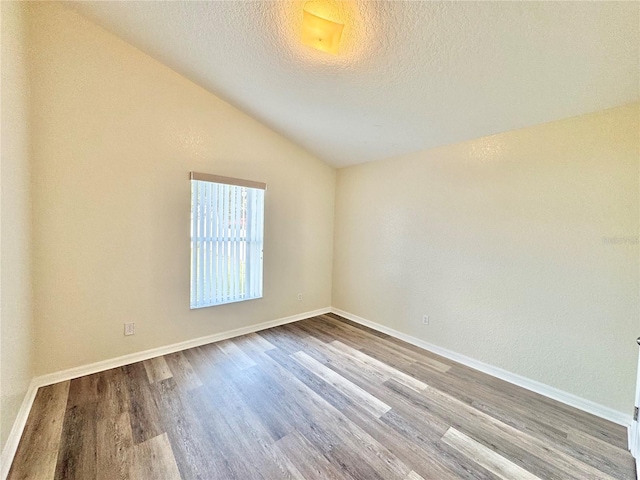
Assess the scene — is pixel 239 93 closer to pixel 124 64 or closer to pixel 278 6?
pixel 124 64

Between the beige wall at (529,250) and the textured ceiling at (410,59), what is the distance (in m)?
0.27

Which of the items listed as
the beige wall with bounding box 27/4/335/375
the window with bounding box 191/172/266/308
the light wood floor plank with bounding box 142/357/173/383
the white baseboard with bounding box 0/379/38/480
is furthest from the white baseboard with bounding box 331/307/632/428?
the white baseboard with bounding box 0/379/38/480

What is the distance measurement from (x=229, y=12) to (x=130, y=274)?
92.2 inches

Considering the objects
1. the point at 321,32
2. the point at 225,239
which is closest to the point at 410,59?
the point at 321,32

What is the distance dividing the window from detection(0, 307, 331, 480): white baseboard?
405 millimetres

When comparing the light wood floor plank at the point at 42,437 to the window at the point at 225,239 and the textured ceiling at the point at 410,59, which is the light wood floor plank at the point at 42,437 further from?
the textured ceiling at the point at 410,59

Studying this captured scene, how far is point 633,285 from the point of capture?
1822 mm

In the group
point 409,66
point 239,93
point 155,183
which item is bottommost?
point 155,183

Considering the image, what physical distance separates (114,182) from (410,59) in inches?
105

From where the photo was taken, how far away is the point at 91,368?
227 cm

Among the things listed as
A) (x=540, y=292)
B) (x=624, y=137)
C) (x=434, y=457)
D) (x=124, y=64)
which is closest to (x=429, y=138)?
(x=624, y=137)

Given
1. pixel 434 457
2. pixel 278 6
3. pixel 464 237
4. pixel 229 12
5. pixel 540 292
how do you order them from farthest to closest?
pixel 464 237 < pixel 540 292 < pixel 229 12 < pixel 278 6 < pixel 434 457

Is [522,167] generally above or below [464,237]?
above

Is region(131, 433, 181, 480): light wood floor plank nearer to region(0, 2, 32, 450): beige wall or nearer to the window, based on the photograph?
region(0, 2, 32, 450): beige wall
